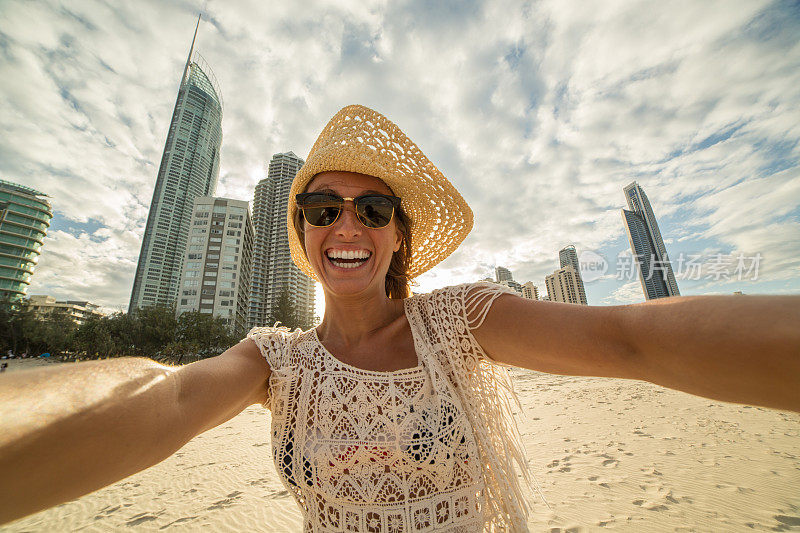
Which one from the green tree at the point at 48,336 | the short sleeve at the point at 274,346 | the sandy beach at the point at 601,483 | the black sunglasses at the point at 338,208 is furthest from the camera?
the green tree at the point at 48,336

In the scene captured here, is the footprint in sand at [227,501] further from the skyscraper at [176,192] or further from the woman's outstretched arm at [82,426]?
the skyscraper at [176,192]

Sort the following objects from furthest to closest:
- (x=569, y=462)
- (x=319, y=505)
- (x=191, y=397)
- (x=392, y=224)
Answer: (x=569, y=462) < (x=392, y=224) < (x=319, y=505) < (x=191, y=397)

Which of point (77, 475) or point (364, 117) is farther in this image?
point (364, 117)

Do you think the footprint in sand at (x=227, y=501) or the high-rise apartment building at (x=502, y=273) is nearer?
the footprint in sand at (x=227, y=501)

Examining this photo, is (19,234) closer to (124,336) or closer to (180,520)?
(124,336)

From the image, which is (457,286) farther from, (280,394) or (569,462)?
(569,462)

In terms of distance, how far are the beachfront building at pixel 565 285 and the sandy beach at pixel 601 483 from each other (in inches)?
2399

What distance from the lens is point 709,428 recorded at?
7926 mm

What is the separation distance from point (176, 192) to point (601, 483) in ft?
365

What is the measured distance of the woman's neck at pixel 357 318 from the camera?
6.08ft

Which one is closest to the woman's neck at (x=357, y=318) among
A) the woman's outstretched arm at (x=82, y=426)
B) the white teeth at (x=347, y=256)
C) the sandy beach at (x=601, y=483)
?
the white teeth at (x=347, y=256)

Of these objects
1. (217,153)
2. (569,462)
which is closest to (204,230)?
(217,153)

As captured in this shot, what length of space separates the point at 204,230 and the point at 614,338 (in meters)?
74.3

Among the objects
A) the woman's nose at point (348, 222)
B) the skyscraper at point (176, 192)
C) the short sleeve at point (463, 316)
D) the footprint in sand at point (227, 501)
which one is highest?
the skyscraper at point (176, 192)
